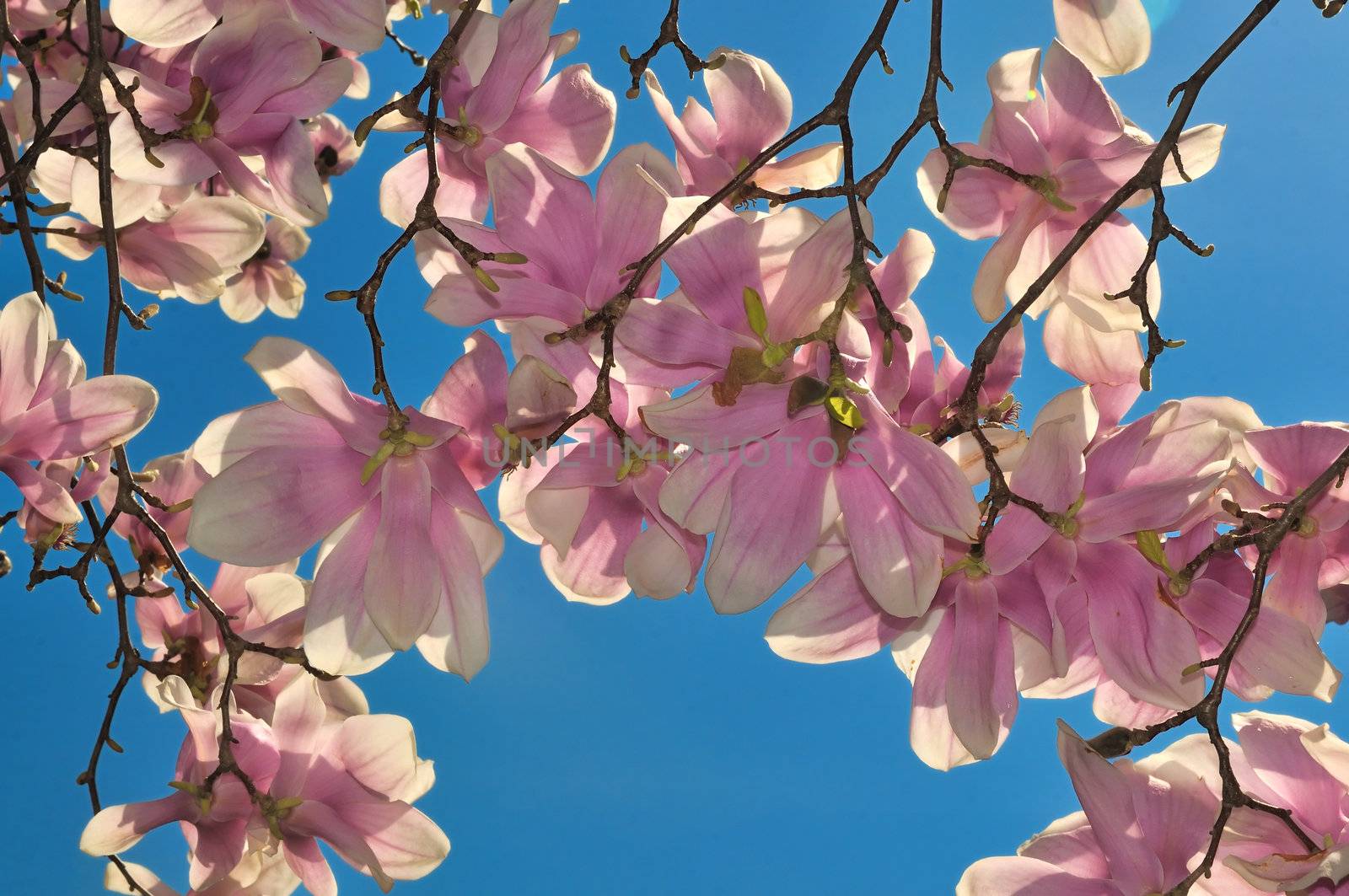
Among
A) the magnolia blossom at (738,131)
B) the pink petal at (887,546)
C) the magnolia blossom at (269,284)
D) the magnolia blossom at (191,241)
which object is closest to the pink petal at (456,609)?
the pink petal at (887,546)

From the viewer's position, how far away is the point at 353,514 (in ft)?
2.25

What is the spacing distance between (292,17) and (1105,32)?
0.61 metres

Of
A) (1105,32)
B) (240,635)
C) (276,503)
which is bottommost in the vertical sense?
(276,503)

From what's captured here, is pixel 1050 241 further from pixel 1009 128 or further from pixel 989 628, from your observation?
pixel 989 628

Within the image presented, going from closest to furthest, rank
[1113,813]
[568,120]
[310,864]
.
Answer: [1113,813] < [568,120] < [310,864]

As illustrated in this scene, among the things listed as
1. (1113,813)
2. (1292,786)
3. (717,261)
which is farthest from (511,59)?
(1292,786)

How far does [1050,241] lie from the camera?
818mm

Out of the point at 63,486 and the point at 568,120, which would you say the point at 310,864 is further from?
the point at 568,120

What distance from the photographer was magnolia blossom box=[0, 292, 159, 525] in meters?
0.74

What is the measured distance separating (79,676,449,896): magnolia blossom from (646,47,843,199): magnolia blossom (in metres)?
0.52

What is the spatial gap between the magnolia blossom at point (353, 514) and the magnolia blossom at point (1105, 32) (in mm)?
569

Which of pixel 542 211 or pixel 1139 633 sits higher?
pixel 542 211

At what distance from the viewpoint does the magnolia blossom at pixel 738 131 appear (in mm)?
825

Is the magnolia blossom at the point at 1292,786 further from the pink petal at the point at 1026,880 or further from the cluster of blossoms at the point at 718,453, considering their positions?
the pink petal at the point at 1026,880
